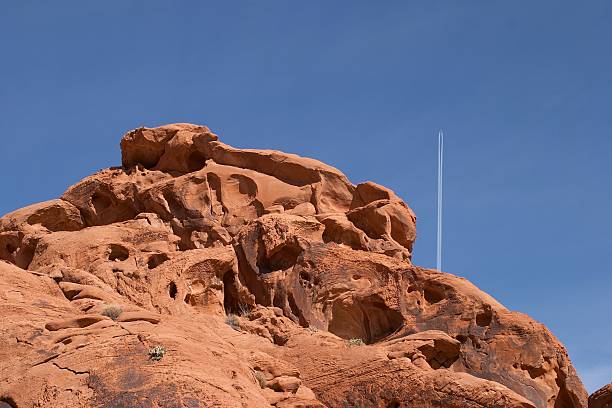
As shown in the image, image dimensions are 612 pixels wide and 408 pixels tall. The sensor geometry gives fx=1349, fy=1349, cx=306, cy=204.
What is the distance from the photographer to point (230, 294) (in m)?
45.9

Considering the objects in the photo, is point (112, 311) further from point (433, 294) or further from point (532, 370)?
point (532, 370)

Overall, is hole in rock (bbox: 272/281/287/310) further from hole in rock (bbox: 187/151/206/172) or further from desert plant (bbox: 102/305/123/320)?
desert plant (bbox: 102/305/123/320)

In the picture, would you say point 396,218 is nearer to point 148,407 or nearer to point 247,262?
point 247,262

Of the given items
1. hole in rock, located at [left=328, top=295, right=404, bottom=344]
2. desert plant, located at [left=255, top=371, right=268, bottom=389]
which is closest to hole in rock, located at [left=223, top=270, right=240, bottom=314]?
hole in rock, located at [left=328, top=295, right=404, bottom=344]

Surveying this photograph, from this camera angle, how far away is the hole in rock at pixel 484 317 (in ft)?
147

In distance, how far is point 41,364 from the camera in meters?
31.4

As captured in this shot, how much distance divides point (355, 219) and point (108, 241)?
919cm

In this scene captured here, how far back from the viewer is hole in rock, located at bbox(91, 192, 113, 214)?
5225 centimetres

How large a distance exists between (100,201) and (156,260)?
774cm

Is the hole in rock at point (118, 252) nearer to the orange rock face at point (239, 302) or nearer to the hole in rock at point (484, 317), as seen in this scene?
the orange rock face at point (239, 302)

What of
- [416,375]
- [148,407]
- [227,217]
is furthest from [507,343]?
[148,407]

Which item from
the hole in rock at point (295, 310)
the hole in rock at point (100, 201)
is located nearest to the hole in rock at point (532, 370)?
the hole in rock at point (295, 310)

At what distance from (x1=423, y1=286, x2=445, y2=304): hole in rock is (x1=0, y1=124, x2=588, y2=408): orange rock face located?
0.05 meters

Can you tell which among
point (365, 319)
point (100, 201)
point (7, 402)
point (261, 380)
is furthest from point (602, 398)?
point (100, 201)
